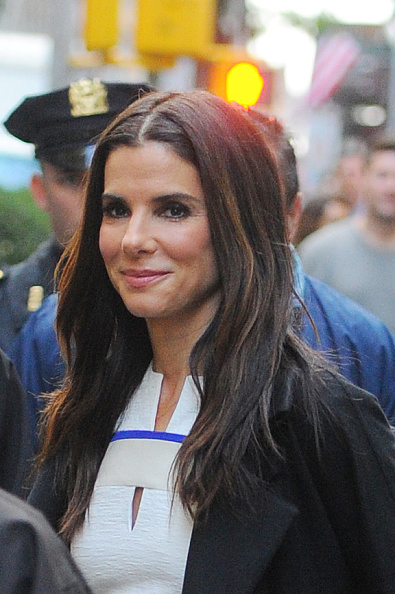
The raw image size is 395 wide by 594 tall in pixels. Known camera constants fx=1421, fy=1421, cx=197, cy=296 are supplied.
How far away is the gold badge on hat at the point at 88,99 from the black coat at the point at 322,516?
199 centimetres

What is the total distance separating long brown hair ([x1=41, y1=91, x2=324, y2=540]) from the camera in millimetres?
2846

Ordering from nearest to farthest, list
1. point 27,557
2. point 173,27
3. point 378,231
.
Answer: point 27,557
point 378,231
point 173,27

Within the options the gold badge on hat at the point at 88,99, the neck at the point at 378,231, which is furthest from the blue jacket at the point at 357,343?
the neck at the point at 378,231

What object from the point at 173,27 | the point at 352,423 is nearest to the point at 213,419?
the point at 352,423

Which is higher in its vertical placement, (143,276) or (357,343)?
(143,276)

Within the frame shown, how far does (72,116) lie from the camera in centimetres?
462

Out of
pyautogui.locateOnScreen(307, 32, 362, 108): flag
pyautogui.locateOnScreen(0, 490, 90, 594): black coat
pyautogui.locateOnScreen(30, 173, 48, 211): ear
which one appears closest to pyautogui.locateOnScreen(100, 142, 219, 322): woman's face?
pyautogui.locateOnScreen(0, 490, 90, 594): black coat

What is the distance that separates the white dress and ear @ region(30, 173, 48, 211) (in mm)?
1781

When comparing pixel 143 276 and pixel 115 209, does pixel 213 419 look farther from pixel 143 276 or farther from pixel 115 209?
pixel 115 209

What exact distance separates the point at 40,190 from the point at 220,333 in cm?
203

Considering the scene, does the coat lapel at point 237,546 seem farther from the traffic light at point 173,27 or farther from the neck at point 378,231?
the traffic light at point 173,27

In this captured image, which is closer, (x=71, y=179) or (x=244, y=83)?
(x=71, y=179)

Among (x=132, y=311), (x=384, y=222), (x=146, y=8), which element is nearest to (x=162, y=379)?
(x=132, y=311)

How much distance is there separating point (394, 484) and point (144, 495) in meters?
0.51
